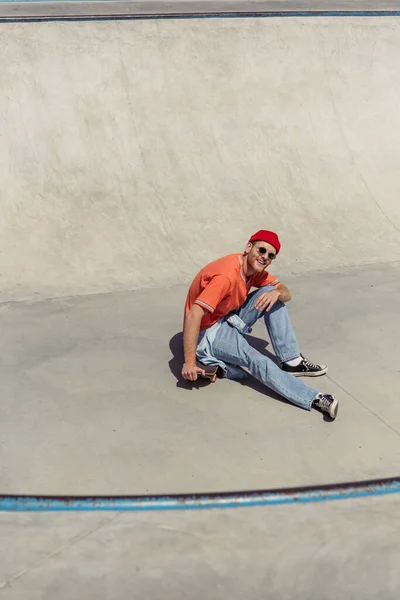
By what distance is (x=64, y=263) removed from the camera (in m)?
6.67

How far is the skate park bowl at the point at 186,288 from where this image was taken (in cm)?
303

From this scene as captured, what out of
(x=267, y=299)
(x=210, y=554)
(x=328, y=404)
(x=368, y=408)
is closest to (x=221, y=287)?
(x=267, y=299)

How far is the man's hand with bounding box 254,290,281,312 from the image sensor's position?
437cm

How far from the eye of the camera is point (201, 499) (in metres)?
3.06

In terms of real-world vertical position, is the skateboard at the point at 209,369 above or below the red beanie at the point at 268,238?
below

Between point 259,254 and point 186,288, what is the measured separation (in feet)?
7.37

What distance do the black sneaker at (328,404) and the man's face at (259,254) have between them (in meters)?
0.89

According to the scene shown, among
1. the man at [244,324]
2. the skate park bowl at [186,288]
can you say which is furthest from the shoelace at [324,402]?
the skate park bowl at [186,288]

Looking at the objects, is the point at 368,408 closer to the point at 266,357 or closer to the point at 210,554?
the point at 266,357

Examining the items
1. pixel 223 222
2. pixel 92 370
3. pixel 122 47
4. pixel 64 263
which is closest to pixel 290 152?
pixel 223 222

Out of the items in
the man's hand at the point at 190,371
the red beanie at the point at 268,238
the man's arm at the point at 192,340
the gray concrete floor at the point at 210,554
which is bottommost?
the gray concrete floor at the point at 210,554

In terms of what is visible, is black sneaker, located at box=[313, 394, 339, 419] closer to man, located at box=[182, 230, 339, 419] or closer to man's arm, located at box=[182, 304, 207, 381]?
man, located at box=[182, 230, 339, 419]

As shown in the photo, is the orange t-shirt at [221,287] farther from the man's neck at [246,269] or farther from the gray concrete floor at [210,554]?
the gray concrete floor at [210,554]

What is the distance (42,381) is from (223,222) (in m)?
3.47
